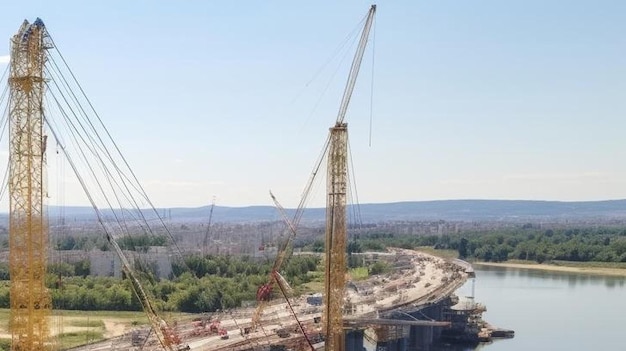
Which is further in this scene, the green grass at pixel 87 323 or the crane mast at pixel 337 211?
the green grass at pixel 87 323

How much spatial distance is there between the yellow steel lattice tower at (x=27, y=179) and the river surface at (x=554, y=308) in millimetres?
25288

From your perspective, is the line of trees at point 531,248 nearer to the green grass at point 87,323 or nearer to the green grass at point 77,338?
the green grass at point 87,323

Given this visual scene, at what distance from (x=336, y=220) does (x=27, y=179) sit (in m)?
8.85

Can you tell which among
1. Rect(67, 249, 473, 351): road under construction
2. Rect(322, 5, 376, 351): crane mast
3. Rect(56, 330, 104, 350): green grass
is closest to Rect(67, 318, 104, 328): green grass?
Rect(56, 330, 104, 350): green grass

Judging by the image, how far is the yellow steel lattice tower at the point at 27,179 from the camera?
16.7 m

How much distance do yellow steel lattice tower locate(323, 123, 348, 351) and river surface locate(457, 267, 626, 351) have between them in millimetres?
15995

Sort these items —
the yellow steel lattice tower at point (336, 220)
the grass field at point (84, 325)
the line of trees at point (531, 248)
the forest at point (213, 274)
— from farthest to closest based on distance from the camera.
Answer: the line of trees at point (531, 248) < the forest at point (213, 274) < the grass field at point (84, 325) < the yellow steel lattice tower at point (336, 220)

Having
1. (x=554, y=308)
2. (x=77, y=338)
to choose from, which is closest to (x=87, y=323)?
(x=77, y=338)

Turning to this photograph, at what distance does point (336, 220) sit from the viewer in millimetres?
22719

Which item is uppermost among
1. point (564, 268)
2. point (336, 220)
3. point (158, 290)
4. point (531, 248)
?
point (336, 220)

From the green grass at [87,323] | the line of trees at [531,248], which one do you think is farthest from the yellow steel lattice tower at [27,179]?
the line of trees at [531,248]

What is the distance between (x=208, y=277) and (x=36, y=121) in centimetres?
3401

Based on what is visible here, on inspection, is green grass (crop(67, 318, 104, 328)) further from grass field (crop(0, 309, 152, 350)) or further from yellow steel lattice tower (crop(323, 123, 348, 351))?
yellow steel lattice tower (crop(323, 123, 348, 351))

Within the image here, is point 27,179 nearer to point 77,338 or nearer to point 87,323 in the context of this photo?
point 77,338
